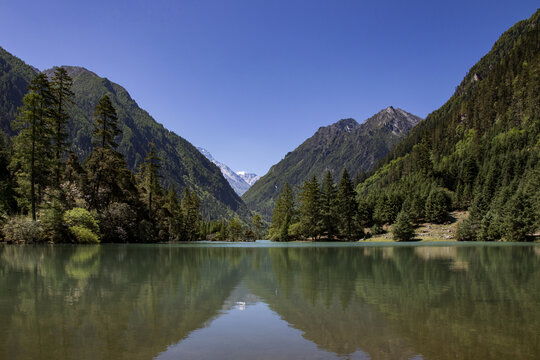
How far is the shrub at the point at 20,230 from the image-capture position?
4378 cm

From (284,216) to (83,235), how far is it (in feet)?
224

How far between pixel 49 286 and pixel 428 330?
1313 centimetres

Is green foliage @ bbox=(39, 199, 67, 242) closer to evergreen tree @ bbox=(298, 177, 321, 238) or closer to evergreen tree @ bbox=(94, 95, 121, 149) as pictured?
evergreen tree @ bbox=(94, 95, 121, 149)

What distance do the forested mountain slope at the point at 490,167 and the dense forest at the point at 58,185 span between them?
7745 cm

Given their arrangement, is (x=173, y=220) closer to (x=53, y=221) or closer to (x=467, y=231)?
(x=53, y=221)

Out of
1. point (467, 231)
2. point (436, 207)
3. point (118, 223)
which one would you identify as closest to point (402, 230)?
point (467, 231)

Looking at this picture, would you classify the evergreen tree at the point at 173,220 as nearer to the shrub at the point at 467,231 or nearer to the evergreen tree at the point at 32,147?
the evergreen tree at the point at 32,147

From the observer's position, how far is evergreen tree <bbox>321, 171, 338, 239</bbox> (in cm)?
9625

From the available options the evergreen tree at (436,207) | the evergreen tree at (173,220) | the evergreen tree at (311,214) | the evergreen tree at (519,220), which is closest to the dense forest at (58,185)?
the evergreen tree at (173,220)

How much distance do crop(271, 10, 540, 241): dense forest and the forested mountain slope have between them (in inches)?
9.1

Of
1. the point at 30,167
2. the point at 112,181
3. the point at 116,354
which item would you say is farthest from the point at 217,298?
the point at 112,181

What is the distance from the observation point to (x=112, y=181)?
2373 inches

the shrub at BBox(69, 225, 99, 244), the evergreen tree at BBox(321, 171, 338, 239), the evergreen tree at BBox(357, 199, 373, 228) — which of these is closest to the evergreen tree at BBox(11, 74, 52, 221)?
the shrub at BBox(69, 225, 99, 244)

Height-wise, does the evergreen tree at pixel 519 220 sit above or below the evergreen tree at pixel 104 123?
below
